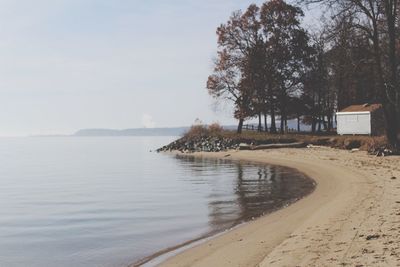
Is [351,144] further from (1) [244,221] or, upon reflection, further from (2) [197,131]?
(2) [197,131]

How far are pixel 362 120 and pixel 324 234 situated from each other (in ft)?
141

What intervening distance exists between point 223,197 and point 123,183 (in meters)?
12.5

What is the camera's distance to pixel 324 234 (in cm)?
1112

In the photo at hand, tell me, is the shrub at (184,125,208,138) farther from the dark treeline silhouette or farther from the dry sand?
the dry sand

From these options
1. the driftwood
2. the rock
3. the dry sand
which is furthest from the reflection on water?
the driftwood

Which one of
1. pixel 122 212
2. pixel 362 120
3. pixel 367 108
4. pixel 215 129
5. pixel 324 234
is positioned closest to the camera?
pixel 324 234

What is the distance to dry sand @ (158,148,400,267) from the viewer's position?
29.6ft

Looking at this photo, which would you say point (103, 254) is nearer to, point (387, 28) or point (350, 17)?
point (350, 17)

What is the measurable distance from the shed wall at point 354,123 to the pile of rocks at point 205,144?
39.8 feet

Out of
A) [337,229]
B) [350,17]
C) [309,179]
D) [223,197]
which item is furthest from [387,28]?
[337,229]

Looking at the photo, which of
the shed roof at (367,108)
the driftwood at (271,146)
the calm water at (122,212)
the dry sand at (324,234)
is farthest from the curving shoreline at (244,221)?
the shed roof at (367,108)

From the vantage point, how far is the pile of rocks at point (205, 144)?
61219 millimetres

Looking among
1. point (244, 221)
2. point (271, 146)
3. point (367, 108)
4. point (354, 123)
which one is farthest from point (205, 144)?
point (244, 221)

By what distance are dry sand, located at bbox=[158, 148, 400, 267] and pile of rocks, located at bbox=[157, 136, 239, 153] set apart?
39241 millimetres
